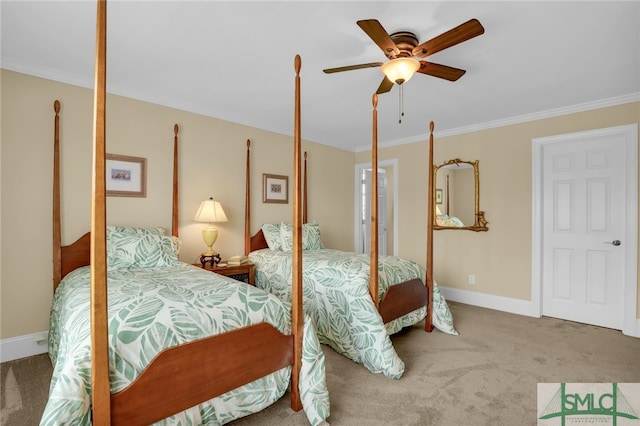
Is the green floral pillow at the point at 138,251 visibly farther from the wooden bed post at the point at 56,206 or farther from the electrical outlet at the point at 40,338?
the electrical outlet at the point at 40,338

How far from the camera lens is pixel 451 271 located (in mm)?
4262

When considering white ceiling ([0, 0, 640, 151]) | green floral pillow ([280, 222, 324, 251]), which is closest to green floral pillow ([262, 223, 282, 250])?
green floral pillow ([280, 222, 324, 251])

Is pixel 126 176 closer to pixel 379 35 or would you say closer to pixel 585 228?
pixel 379 35

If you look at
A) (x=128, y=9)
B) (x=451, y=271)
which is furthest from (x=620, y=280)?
(x=128, y=9)

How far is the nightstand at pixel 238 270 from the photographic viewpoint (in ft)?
10.0

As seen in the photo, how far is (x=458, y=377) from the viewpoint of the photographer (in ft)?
7.27

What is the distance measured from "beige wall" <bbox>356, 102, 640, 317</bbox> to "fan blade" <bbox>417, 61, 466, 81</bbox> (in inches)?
81.7

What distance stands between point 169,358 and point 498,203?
386cm

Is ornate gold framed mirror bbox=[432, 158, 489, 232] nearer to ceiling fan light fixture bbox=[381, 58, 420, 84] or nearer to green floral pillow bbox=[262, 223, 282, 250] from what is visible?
green floral pillow bbox=[262, 223, 282, 250]

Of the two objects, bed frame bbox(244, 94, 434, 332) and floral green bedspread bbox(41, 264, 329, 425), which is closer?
floral green bedspread bbox(41, 264, 329, 425)

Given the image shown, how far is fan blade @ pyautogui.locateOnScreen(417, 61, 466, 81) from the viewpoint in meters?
2.03

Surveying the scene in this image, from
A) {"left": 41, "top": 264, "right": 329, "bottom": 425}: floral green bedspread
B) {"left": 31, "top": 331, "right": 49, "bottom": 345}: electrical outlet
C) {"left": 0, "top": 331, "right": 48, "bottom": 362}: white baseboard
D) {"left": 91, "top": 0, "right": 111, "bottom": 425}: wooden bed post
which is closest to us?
{"left": 91, "top": 0, "right": 111, "bottom": 425}: wooden bed post

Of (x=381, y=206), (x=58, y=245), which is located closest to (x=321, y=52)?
(x=58, y=245)

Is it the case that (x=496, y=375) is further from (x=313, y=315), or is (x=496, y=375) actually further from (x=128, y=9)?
(x=128, y=9)
